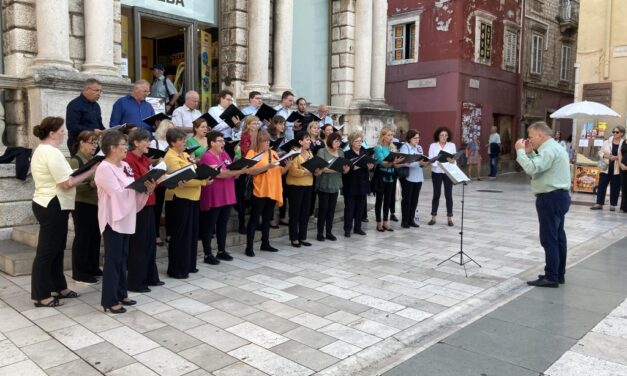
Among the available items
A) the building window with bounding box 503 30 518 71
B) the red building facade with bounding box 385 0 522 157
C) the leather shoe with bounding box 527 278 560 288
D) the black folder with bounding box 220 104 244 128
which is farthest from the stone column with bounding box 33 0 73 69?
the building window with bounding box 503 30 518 71

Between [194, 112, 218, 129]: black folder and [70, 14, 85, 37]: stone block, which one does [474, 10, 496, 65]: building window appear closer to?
[194, 112, 218, 129]: black folder

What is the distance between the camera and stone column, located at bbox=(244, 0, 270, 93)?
38.8 feet

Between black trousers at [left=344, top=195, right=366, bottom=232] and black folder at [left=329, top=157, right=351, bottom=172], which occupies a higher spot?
black folder at [left=329, top=157, right=351, bottom=172]

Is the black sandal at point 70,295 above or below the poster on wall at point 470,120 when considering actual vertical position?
below

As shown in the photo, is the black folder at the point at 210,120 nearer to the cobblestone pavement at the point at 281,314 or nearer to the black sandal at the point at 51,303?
the cobblestone pavement at the point at 281,314

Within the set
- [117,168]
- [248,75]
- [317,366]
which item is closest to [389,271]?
[317,366]

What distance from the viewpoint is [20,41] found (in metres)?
8.37

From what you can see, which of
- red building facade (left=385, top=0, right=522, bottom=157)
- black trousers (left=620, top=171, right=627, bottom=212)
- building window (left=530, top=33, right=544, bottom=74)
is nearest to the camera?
black trousers (left=620, top=171, right=627, bottom=212)

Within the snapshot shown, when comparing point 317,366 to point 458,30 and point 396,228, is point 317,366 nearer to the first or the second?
point 396,228

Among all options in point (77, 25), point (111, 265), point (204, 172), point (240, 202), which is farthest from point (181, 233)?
point (77, 25)

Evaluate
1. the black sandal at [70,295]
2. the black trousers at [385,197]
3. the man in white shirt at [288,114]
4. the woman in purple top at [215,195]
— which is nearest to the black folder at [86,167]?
the black sandal at [70,295]

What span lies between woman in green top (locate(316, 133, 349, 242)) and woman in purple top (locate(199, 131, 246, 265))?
79.0 inches

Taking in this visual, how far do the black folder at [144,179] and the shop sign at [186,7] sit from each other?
6.55 m

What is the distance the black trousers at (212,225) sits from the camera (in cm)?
710
